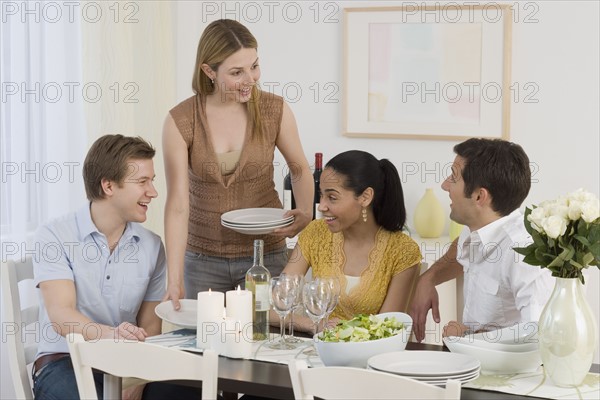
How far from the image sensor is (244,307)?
83.4 inches

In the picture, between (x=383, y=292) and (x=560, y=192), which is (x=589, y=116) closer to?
(x=560, y=192)

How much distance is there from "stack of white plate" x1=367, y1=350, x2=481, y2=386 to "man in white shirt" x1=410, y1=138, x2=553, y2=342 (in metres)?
0.25

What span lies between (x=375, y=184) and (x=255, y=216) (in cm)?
39

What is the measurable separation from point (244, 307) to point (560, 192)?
1.82 metres

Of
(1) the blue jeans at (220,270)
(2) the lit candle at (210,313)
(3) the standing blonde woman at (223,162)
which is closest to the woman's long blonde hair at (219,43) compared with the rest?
(3) the standing blonde woman at (223,162)

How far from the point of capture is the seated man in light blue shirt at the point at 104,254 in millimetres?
2334

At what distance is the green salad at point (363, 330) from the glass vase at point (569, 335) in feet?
1.09

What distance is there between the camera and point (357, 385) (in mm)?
1597

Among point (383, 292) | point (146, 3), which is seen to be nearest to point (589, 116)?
point (383, 292)

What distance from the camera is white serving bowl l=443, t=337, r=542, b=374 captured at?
1.91 meters

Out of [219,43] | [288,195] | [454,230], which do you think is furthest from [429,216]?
[219,43]

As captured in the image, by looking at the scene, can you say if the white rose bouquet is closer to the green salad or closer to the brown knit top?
the green salad

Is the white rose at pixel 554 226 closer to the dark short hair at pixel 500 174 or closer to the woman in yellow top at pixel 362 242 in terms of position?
the dark short hair at pixel 500 174

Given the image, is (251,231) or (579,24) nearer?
(251,231)
